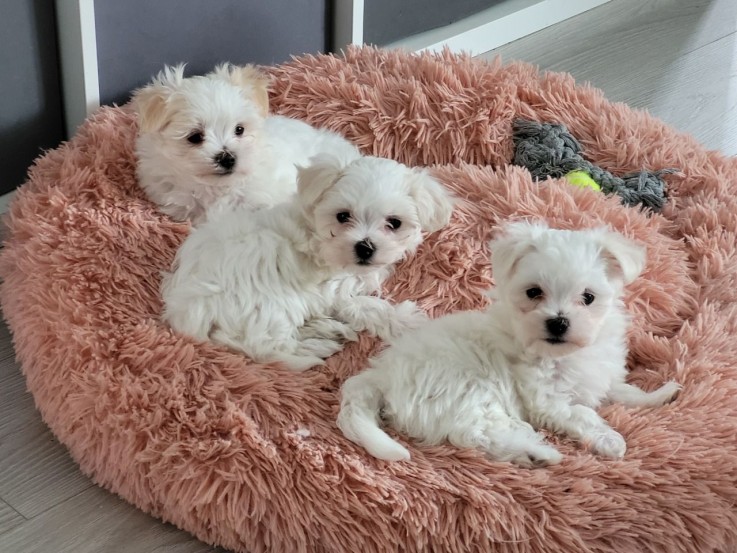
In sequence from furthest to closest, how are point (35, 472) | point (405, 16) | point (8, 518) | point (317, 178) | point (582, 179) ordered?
point (405, 16), point (582, 179), point (317, 178), point (35, 472), point (8, 518)

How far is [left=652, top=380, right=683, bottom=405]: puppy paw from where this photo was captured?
1911 millimetres

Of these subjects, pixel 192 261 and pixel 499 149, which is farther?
pixel 499 149

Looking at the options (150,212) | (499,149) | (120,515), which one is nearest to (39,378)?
(120,515)

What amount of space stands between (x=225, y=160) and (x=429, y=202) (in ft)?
1.79

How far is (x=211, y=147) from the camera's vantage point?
232cm

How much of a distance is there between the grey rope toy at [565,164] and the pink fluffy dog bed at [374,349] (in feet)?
0.18

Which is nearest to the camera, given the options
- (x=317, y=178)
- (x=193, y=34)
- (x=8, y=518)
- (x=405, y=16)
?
(x=8, y=518)

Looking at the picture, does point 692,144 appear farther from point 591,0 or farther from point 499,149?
point 591,0

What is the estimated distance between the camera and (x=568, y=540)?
1.64 m

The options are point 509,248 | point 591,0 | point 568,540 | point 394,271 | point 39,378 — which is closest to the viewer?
point 568,540

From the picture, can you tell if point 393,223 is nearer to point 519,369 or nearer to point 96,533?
point 519,369

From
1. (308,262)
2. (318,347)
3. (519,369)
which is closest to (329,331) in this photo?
(318,347)

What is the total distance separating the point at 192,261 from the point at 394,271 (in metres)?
0.49

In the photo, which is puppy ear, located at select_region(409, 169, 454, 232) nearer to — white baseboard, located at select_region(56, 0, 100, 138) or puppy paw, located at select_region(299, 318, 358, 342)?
puppy paw, located at select_region(299, 318, 358, 342)
